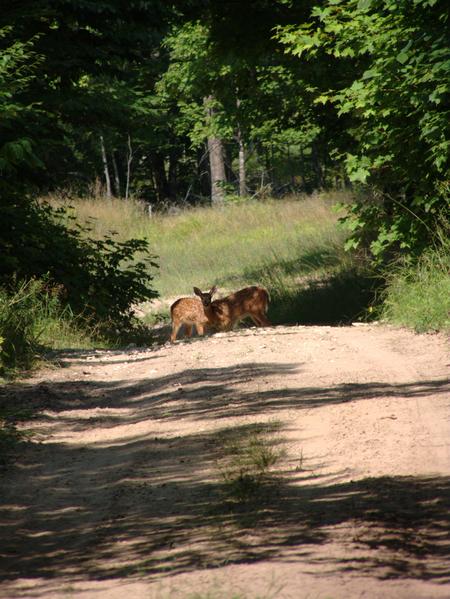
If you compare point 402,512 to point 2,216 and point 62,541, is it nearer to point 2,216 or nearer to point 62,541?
point 62,541

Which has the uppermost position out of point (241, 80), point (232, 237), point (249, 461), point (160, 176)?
point (160, 176)

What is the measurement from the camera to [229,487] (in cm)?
645

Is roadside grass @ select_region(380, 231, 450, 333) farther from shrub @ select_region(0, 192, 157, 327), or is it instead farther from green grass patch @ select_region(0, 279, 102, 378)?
green grass patch @ select_region(0, 279, 102, 378)

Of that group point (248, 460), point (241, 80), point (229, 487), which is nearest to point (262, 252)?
point (241, 80)

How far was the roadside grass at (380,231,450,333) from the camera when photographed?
13000 mm

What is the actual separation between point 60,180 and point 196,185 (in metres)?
41.5

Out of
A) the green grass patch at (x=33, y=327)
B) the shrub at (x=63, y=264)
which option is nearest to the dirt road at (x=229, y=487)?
the green grass patch at (x=33, y=327)

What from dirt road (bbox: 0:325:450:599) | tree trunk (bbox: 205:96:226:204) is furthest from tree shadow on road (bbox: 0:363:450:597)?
tree trunk (bbox: 205:96:226:204)

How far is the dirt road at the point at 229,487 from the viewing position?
4.91 meters

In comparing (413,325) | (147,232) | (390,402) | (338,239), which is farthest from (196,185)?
(390,402)

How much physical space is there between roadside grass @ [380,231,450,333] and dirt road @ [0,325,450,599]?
137 centimetres

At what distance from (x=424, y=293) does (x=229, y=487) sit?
777 centimetres

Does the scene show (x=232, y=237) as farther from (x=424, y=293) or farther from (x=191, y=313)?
(x=424, y=293)

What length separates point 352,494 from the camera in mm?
6047
